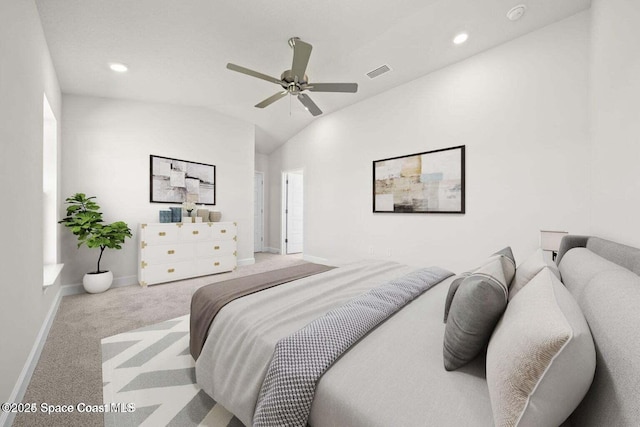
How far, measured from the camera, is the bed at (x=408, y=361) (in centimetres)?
53

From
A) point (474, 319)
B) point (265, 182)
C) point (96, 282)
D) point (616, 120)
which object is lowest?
point (96, 282)

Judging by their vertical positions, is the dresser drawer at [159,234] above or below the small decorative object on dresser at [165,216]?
below

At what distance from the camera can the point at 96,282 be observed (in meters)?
3.15

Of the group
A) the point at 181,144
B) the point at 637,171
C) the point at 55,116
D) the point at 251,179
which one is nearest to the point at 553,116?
the point at 637,171

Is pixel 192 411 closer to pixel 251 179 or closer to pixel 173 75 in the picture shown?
pixel 173 75

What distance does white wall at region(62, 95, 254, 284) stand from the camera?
3254mm

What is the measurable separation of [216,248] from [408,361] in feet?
12.8

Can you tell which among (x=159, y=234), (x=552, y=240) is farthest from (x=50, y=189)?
(x=552, y=240)

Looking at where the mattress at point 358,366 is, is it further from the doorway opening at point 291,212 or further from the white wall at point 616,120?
the doorway opening at point 291,212

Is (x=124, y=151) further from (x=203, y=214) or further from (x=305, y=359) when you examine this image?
(x=305, y=359)

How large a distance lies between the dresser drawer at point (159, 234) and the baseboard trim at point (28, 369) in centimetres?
130

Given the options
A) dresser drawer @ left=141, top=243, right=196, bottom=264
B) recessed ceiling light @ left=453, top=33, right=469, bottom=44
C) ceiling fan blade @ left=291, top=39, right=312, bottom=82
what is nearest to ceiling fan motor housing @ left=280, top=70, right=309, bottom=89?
ceiling fan blade @ left=291, top=39, right=312, bottom=82

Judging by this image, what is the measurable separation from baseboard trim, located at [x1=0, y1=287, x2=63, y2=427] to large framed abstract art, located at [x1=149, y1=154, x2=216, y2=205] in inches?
81.2

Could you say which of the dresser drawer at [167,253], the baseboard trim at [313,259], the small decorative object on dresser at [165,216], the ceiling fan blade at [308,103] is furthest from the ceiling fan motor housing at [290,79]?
the baseboard trim at [313,259]
